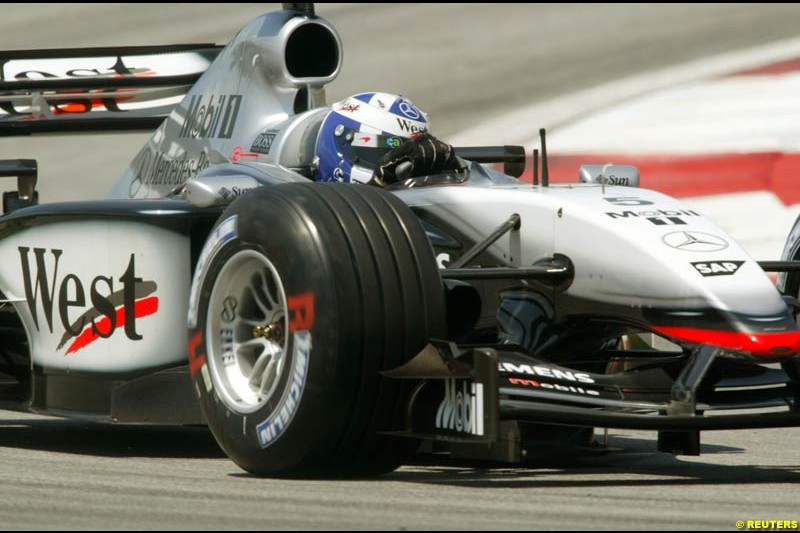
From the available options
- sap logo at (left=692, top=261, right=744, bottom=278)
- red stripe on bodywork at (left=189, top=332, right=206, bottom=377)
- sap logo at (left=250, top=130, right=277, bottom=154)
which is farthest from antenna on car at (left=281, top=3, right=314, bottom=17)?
sap logo at (left=692, top=261, right=744, bottom=278)

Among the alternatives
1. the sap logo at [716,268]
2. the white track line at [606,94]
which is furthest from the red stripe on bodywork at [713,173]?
the sap logo at [716,268]

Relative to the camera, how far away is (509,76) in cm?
2008

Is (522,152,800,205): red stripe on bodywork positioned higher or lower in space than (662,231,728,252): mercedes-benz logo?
lower

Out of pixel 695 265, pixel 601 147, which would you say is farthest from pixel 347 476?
pixel 601 147

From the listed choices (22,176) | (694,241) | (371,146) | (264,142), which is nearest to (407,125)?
(371,146)

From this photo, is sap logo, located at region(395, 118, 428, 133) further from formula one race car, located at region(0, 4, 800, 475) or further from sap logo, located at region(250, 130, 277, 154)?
sap logo, located at region(250, 130, 277, 154)

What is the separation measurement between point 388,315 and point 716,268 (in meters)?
1.21

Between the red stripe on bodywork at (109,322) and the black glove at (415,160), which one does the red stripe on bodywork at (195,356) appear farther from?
the black glove at (415,160)

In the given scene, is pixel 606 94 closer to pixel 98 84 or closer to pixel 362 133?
pixel 98 84

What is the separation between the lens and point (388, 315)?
5.59 m

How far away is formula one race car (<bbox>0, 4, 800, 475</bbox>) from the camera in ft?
18.3

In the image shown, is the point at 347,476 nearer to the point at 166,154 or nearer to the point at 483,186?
the point at 483,186

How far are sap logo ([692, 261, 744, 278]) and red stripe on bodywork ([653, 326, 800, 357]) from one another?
22 cm

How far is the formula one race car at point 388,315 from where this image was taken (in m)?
5.58
